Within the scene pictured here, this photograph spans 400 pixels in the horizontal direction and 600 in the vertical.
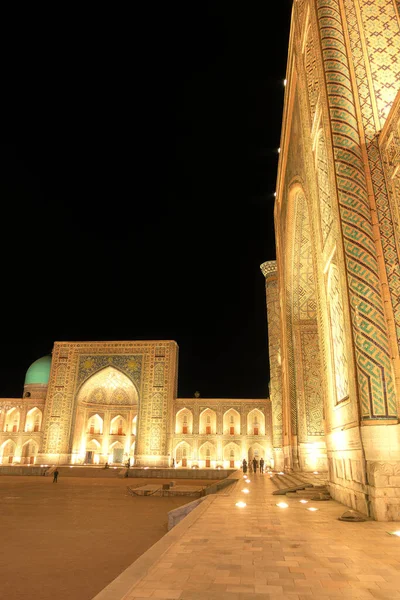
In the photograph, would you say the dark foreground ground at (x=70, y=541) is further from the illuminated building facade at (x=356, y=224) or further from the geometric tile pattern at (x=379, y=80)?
the geometric tile pattern at (x=379, y=80)

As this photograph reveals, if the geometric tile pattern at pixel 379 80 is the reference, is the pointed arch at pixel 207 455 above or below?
below

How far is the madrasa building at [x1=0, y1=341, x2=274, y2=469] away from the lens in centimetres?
2728

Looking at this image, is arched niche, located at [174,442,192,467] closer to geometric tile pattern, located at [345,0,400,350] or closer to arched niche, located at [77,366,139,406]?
arched niche, located at [77,366,139,406]

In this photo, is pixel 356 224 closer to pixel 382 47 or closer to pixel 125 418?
pixel 382 47

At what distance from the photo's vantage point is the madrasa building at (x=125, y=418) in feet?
89.5

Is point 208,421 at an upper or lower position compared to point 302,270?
lower

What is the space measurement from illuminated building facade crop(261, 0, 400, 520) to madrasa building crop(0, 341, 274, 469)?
2069cm

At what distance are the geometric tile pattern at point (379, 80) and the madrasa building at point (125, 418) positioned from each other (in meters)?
23.1

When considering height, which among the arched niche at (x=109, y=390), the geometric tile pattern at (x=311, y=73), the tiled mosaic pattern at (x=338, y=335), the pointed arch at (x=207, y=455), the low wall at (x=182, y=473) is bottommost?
the low wall at (x=182, y=473)

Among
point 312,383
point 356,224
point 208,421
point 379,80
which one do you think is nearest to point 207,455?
point 208,421

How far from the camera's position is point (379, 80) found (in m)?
7.18

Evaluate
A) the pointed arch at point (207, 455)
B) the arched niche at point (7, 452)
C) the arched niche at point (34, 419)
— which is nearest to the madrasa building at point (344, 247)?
the pointed arch at point (207, 455)

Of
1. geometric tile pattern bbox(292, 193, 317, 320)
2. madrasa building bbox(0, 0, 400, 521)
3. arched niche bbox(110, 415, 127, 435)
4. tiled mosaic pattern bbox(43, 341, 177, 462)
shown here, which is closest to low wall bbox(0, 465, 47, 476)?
tiled mosaic pattern bbox(43, 341, 177, 462)

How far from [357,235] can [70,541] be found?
6.03 metres
